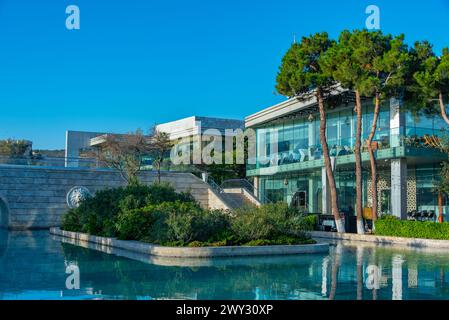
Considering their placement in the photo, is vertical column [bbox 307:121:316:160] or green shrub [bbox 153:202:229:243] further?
vertical column [bbox 307:121:316:160]

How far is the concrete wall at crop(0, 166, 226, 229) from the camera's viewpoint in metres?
33.2

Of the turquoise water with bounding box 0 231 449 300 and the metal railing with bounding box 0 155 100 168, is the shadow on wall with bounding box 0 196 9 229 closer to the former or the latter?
the metal railing with bounding box 0 155 100 168

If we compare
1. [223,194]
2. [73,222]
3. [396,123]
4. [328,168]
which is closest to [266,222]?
[328,168]

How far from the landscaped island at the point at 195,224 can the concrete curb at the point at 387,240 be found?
15.4 feet

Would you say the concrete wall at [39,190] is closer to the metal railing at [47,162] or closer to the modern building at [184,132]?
the metal railing at [47,162]

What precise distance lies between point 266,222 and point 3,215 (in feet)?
73.9

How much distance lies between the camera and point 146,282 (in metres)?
11.6

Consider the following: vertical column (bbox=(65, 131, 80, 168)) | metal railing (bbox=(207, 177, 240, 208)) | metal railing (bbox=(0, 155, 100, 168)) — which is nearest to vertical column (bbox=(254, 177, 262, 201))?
metal railing (bbox=(207, 177, 240, 208))

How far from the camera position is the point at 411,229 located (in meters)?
22.9

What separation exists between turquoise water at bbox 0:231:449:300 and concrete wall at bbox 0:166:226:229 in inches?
625

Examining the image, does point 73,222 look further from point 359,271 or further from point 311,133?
point 359,271
